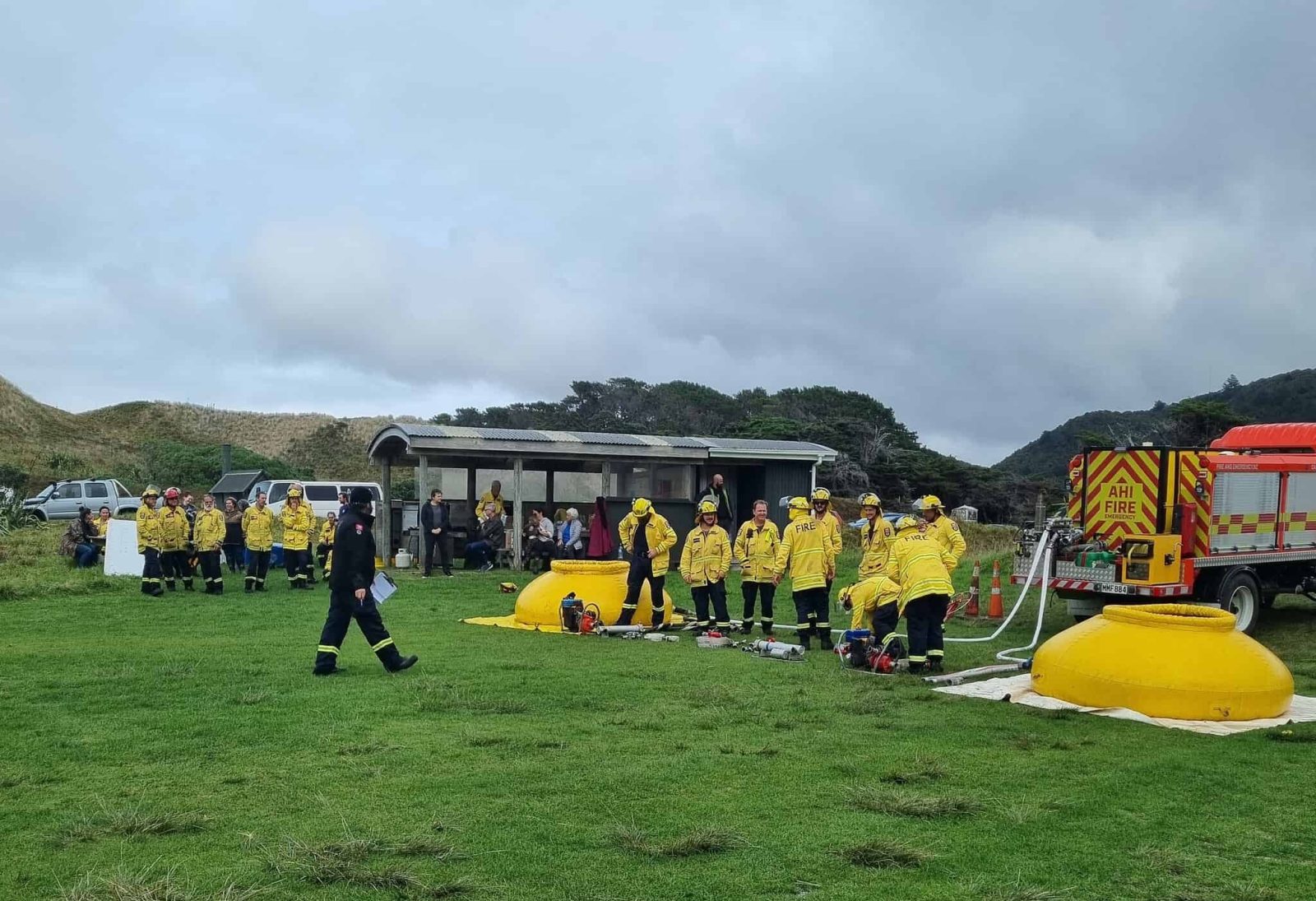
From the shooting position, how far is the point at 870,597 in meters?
12.0

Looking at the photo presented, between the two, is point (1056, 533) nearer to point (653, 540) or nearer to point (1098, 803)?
point (653, 540)

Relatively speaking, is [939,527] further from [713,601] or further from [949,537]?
[713,601]

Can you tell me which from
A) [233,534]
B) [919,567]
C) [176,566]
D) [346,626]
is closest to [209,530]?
[176,566]

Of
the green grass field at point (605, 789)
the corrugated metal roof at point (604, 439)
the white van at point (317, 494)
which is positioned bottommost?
the green grass field at point (605, 789)

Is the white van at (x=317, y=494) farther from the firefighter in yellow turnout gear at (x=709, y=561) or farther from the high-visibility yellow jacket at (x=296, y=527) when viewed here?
the firefighter in yellow turnout gear at (x=709, y=561)

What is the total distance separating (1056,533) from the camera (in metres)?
13.9

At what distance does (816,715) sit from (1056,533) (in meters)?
6.58

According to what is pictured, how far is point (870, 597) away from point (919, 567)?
1038mm

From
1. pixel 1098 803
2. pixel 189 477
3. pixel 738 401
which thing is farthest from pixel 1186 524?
pixel 738 401

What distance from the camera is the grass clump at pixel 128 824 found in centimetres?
529

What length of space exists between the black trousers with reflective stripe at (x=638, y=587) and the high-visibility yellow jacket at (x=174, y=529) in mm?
9017

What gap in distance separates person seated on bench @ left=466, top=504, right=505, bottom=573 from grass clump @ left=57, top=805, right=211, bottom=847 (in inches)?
694

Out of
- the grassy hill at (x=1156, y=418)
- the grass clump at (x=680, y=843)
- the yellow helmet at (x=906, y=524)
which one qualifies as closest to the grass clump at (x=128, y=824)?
the grass clump at (x=680, y=843)

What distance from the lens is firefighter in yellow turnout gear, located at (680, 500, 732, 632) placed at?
1458 centimetres
